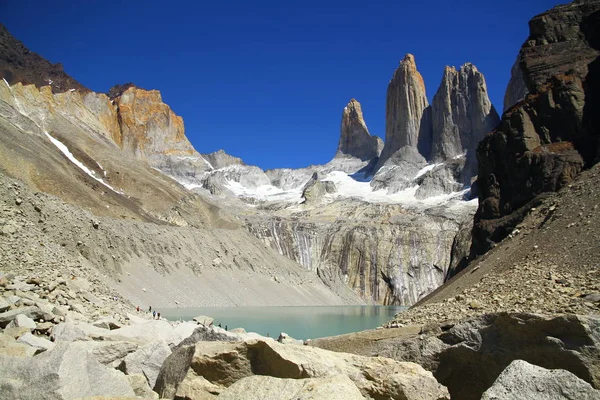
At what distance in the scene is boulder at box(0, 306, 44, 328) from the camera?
35.2 ft

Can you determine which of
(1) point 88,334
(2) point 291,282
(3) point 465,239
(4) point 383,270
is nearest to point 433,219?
(4) point 383,270

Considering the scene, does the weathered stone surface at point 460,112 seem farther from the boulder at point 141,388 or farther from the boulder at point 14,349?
the boulder at point 141,388

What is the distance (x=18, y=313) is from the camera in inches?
433

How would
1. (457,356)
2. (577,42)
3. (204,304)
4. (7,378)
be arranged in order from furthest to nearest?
(204,304) → (577,42) → (457,356) → (7,378)

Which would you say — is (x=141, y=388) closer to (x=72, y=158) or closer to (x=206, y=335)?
(x=206, y=335)

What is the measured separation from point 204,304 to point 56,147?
37.1 meters

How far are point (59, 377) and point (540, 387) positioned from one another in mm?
4429

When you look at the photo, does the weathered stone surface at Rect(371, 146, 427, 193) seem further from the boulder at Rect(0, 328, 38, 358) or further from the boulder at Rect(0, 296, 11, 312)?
the boulder at Rect(0, 328, 38, 358)

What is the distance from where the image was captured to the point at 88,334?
1065 centimetres

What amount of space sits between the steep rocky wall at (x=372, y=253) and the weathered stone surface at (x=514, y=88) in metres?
54.1

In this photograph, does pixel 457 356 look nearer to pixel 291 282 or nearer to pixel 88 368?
pixel 88 368

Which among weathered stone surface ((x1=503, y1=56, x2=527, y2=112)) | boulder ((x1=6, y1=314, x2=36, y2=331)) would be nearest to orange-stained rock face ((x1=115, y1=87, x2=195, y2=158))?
weathered stone surface ((x1=503, y1=56, x2=527, y2=112))

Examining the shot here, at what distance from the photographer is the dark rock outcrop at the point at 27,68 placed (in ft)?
339

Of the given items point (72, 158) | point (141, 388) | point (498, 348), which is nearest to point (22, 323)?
point (141, 388)
